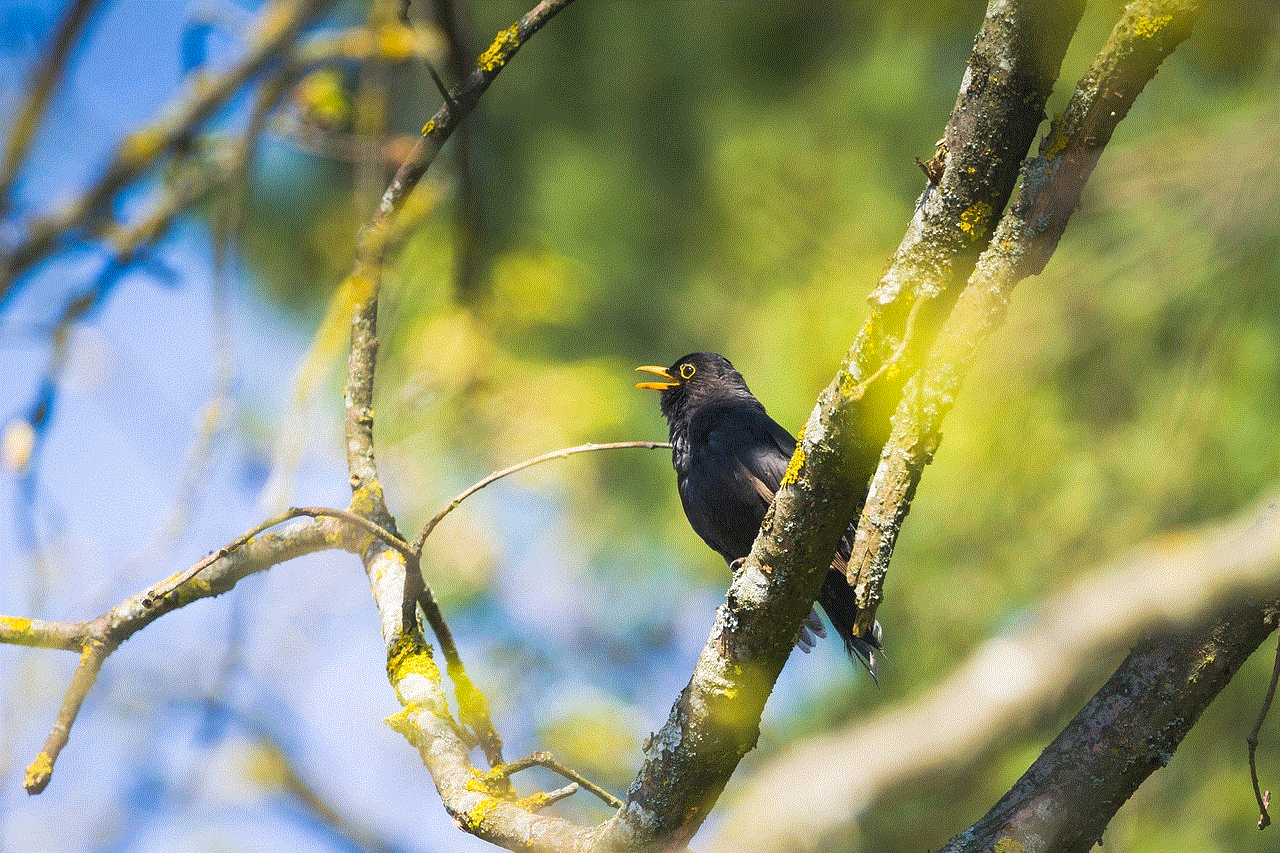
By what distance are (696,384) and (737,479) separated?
0.89m

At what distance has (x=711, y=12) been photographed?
828cm

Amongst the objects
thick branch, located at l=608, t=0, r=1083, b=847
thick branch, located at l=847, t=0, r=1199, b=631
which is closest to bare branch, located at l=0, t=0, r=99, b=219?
thick branch, located at l=608, t=0, r=1083, b=847

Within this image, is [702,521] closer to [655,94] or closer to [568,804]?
[568,804]

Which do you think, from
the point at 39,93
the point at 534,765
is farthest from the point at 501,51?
the point at 534,765

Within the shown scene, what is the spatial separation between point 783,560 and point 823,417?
30 cm

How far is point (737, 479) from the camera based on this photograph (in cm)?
411

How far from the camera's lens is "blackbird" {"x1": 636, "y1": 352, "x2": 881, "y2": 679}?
3.87 meters

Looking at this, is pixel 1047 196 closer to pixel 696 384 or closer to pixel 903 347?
pixel 903 347

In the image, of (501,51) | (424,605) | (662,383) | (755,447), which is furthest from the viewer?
(662,383)

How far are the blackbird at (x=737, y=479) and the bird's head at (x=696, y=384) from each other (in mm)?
105

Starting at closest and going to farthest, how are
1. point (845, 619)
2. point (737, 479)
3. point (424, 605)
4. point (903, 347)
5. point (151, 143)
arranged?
point (903, 347)
point (424, 605)
point (151, 143)
point (845, 619)
point (737, 479)

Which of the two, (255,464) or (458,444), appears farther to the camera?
(458,444)

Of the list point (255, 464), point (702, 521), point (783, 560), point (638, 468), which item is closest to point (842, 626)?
point (702, 521)

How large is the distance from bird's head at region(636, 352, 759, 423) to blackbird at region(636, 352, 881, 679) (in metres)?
0.11
